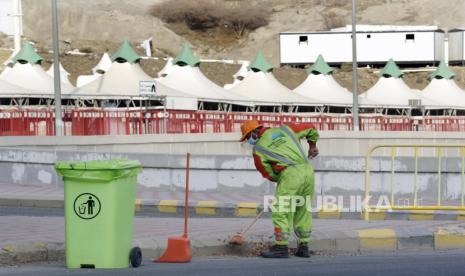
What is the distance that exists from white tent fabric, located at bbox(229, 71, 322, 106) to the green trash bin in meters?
37.1

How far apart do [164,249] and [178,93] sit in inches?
1251

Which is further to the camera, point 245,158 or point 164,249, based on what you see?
point 245,158

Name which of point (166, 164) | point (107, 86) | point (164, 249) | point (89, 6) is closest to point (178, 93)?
point (107, 86)

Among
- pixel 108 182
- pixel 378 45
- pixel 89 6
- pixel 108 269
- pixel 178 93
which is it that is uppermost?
pixel 89 6

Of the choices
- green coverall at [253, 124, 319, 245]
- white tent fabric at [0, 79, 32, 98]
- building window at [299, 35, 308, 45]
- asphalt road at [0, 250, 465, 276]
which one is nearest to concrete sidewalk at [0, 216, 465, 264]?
asphalt road at [0, 250, 465, 276]

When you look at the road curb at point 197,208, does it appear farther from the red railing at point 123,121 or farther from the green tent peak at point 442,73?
the green tent peak at point 442,73

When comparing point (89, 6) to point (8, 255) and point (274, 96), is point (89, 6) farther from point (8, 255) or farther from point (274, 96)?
point (8, 255)

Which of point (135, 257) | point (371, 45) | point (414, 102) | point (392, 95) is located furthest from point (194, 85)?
point (371, 45)

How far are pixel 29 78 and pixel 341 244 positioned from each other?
33.4 m

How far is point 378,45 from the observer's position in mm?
84688

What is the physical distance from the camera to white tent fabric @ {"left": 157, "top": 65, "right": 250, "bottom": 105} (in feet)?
152

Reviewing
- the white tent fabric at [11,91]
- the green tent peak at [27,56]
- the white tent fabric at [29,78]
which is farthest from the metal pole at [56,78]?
the green tent peak at [27,56]

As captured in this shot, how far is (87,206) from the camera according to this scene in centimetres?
966

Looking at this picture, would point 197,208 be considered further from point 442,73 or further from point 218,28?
point 218,28
